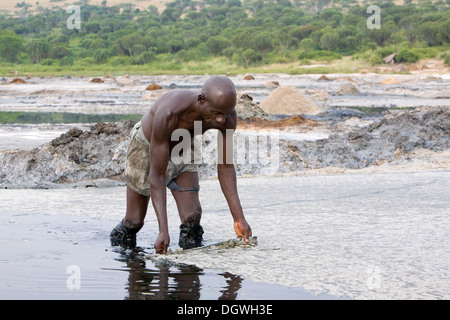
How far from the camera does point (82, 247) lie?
194 inches

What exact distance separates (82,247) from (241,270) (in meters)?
1.33

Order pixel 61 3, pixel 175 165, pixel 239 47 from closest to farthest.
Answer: pixel 175 165 → pixel 239 47 → pixel 61 3

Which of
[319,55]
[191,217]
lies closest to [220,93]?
[191,217]

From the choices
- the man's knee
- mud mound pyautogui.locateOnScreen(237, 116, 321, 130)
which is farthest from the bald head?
mud mound pyautogui.locateOnScreen(237, 116, 321, 130)

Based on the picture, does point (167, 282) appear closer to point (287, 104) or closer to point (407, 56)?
point (287, 104)

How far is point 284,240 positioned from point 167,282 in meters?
1.15

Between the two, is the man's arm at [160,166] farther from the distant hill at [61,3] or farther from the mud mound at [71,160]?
the distant hill at [61,3]

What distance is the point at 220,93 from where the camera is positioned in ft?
12.6

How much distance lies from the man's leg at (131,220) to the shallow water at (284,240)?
0.14 meters

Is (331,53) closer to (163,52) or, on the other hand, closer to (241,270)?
(163,52)

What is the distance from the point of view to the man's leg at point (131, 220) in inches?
189

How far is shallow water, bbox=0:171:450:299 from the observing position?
3889 mm
